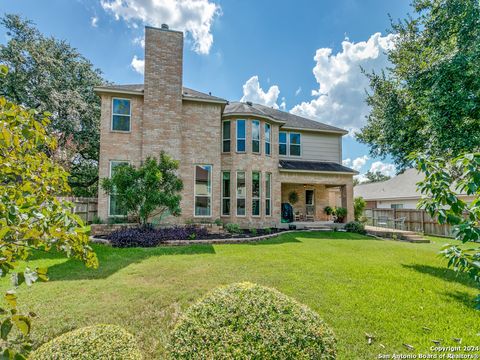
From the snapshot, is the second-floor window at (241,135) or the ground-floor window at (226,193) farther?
the second-floor window at (241,135)

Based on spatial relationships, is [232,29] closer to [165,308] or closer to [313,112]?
[313,112]

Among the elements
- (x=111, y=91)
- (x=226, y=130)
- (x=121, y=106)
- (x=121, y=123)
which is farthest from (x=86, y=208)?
(x=226, y=130)

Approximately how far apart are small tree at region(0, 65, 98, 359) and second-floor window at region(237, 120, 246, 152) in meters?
12.1

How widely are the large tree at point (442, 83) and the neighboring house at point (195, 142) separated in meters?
6.71

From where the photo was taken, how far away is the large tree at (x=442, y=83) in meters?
6.65

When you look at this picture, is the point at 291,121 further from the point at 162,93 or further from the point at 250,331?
the point at 250,331

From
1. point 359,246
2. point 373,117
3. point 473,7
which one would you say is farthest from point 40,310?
point 373,117

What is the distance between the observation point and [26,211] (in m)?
1.77

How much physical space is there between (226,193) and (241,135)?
3.59 m

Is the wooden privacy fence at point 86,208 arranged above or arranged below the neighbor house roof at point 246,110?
below

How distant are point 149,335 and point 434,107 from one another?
917cm

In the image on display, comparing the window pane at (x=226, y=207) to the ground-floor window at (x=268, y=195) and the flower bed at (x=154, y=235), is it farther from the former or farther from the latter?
the ground-floor window at (x=268, y=195)

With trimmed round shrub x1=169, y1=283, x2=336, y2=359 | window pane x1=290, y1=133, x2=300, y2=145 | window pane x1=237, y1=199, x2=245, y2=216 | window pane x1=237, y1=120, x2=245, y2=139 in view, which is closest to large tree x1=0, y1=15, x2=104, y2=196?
window pane x1=237, y1=120, x2=245, y2=139

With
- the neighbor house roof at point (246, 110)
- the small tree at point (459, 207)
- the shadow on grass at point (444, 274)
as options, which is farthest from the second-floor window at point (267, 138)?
the small tree at point (459, 207)
